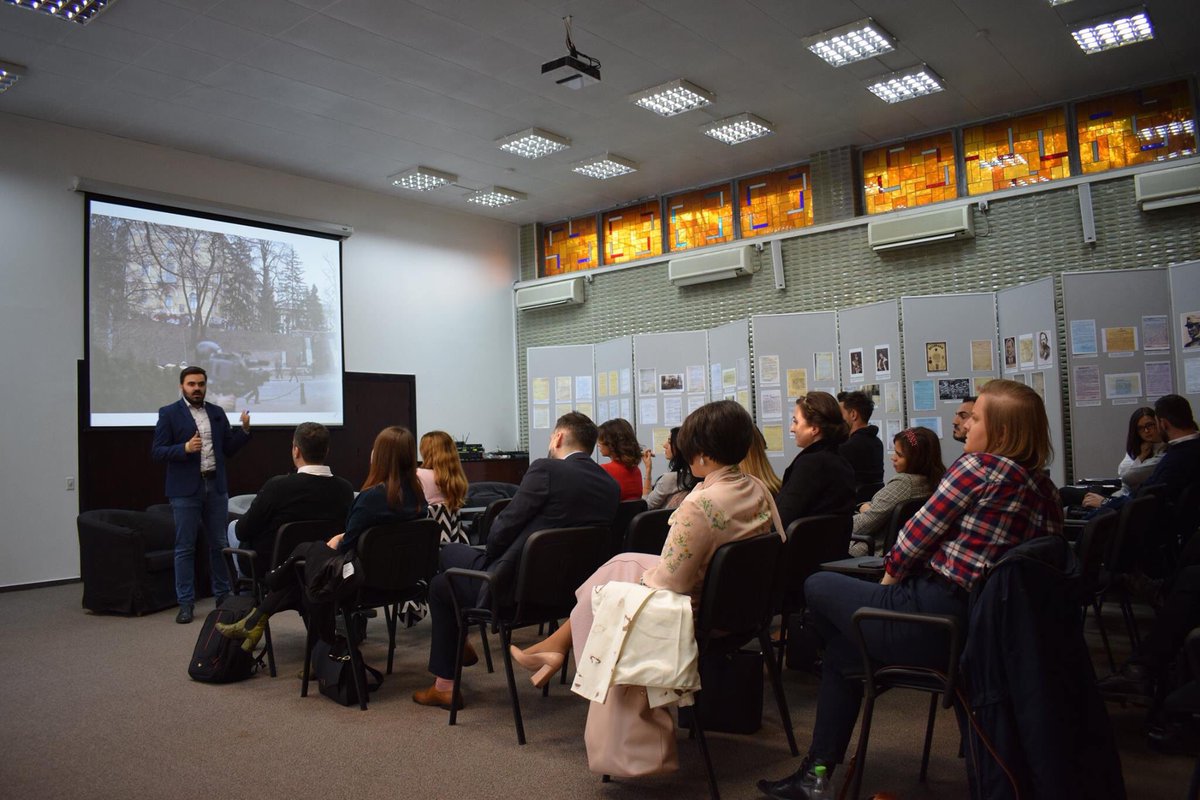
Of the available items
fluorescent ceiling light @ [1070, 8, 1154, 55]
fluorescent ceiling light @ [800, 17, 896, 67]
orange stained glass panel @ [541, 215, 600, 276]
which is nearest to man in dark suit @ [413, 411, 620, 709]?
fluorescent ceiling light @ [800, 17, 896, 67]

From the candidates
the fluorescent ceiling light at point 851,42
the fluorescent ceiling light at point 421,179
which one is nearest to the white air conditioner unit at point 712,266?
the fluorescent ceiling light at point 851,42

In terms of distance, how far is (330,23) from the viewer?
582cm

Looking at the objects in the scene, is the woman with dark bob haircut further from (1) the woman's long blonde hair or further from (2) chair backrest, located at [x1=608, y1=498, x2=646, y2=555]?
(1) the woman's long blonde hair

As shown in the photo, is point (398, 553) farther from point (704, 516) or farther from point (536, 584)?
point (704, 516)

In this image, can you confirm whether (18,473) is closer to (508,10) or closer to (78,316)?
(78,316)

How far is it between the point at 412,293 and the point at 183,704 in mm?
6864

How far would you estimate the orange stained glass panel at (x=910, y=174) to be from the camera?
321 inches

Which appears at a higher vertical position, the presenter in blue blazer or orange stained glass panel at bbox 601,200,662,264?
orange stained glass panel at bbox 601,200,662,264

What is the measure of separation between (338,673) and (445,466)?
1.29 metres

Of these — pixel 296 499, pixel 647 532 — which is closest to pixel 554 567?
pixel 647 532

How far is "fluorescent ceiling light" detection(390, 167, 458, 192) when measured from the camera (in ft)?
29.3

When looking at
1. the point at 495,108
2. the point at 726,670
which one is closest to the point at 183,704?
the point at 726,670

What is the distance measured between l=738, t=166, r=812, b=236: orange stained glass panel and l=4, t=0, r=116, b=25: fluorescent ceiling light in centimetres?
637

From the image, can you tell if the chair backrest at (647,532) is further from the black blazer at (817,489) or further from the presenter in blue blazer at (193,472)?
the presenter in blue blazer at (193,472)
